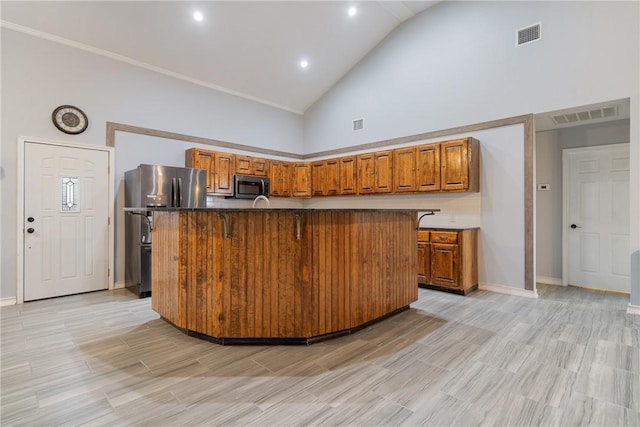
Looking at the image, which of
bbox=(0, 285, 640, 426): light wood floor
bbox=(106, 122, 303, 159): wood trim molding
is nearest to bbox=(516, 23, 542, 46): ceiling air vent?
bbox=(0, 285, 640, 426): light wood floor

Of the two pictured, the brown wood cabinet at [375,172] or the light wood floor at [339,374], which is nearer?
the light wood floor at [339,374]

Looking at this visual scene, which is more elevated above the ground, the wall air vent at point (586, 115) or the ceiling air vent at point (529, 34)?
the ceiling air vent at point (529, 34)

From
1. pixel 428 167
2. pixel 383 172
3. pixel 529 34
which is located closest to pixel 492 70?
pixel 529 34

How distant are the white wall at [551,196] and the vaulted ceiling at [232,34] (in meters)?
3.13

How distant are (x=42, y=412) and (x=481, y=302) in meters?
4.38

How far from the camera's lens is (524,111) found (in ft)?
14.4

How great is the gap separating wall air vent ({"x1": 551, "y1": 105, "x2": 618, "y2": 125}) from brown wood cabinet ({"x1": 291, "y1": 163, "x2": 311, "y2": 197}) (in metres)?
4.51

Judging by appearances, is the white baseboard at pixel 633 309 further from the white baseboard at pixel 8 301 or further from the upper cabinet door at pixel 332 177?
the white baseboard at pixel 8 301

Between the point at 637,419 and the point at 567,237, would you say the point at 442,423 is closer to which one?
the point at 637,419

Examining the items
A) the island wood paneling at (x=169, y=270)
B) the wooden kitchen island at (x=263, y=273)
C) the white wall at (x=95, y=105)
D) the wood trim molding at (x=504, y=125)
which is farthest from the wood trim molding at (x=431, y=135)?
the island wood paneling at (x=169, y=270)

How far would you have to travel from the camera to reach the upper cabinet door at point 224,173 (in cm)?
581

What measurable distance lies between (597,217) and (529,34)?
2920 mm

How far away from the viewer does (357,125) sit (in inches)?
256

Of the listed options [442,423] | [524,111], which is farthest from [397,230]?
[524,111]
